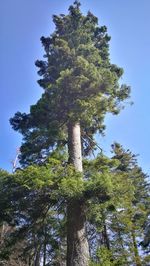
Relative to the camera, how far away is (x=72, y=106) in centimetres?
1208

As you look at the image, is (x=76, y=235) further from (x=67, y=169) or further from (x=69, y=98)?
(x=69, y=98)

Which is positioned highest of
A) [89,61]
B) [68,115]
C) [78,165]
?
[89,61]

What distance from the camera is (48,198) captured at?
A: 32.2ft

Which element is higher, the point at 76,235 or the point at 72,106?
the point at 72,106

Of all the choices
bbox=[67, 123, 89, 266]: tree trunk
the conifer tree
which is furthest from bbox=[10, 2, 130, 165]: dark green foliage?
bbox=[67, 123, 89, 266]: tree trunk

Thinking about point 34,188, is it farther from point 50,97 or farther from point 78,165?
point 50,97

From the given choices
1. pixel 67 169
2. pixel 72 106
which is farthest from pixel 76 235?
pixel 72 106

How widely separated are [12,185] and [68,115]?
13.3 ft

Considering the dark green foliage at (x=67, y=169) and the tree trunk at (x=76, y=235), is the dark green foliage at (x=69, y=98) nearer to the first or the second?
the dark green foliage at (x=67, y=169)

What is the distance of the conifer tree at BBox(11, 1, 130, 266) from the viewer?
453 inches

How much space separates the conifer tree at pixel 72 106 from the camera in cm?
1152

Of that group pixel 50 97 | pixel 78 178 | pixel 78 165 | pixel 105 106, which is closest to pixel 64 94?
pixel 50 97

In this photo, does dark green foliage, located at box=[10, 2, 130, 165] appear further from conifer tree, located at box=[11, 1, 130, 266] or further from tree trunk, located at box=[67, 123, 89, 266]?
tree trunk, located at box=[67, 123, 89, 266]

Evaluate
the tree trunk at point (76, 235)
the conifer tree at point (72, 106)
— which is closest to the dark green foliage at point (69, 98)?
the conifer tree at point (72, 106)
